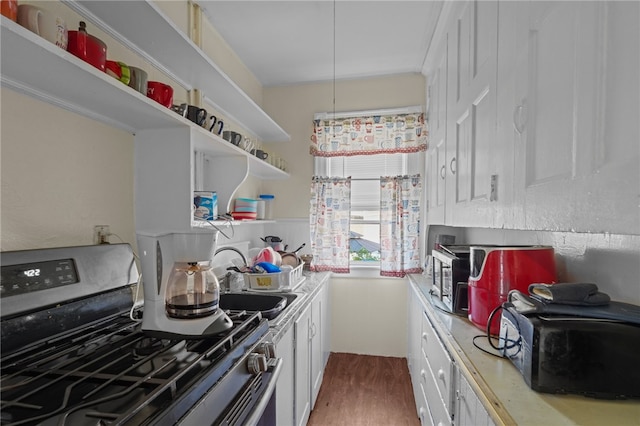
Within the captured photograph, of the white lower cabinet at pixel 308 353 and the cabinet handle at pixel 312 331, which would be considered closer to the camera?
the white lower cabinet at pixel 308 353

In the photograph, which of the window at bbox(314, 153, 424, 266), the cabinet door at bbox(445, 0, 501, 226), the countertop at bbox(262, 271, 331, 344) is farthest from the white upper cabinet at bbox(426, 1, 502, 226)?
the countertop at bbox(262, 271, 331, 344)

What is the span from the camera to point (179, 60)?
143cm

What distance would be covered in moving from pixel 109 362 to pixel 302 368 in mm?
1140

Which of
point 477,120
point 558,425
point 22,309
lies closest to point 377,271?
point 477,120

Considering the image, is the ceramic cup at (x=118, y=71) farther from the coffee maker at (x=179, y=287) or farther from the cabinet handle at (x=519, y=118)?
the cabinet handle at (x=519, y=118)

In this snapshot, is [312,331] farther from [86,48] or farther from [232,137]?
[86,48]

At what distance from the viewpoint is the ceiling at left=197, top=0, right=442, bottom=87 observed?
1.86 m

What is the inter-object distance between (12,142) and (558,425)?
1.67 metres

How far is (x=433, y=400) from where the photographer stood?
4.52ft

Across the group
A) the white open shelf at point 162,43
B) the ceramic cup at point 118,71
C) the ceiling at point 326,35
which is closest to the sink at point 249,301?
the ceramic cup at point 118,71

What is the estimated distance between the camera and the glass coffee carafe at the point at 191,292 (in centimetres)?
101

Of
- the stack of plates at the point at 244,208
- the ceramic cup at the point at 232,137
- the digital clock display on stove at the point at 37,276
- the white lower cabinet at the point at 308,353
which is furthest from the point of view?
the stack of plates at the point at 244,208

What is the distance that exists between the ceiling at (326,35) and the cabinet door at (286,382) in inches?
79.3

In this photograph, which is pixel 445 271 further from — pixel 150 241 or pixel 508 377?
pixel 150 241
